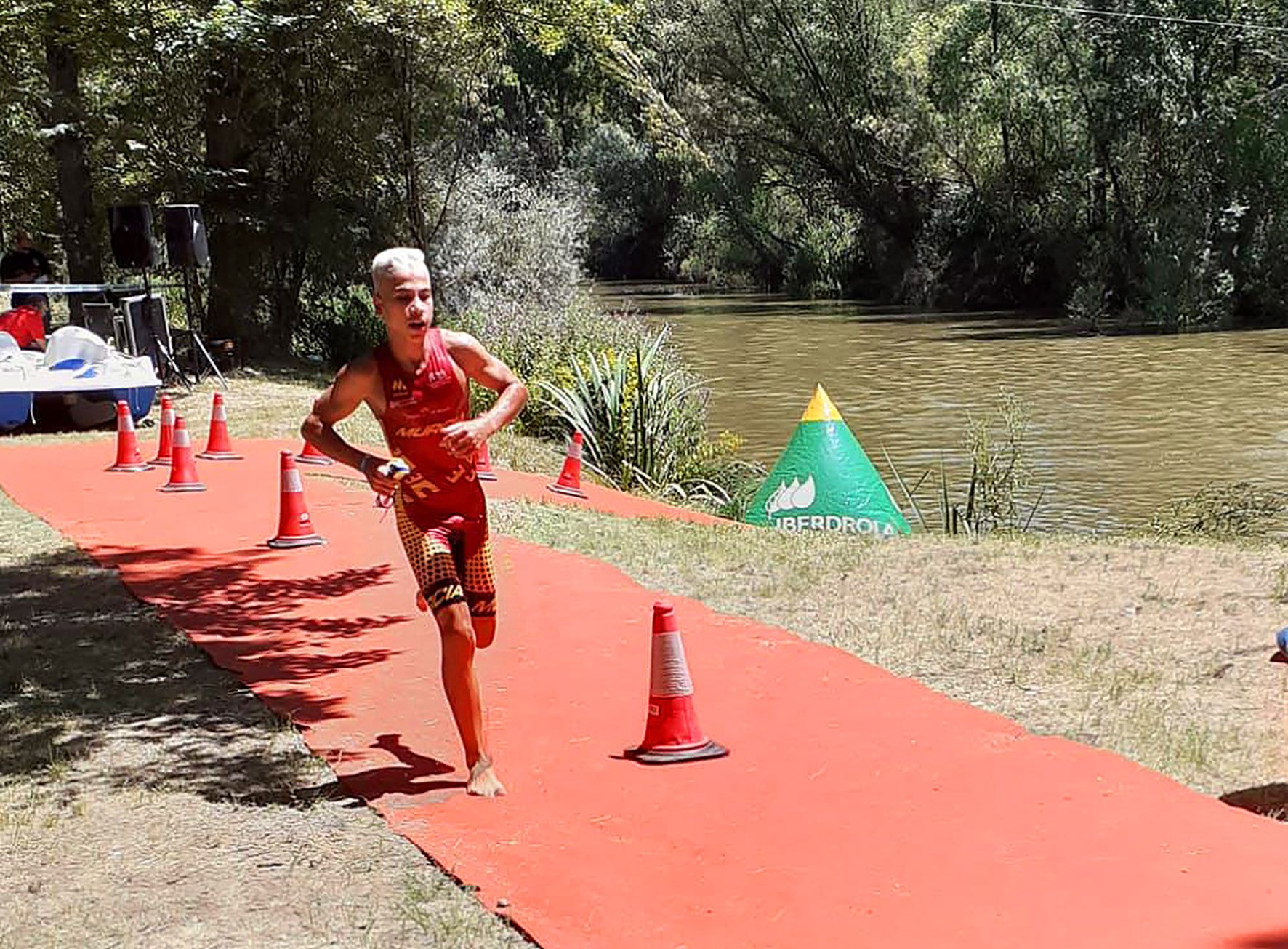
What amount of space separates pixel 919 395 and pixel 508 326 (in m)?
8.78

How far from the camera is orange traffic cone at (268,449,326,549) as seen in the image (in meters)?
9.83

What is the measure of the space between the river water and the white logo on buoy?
2.78 metres

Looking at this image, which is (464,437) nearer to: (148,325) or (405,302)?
(405,302)

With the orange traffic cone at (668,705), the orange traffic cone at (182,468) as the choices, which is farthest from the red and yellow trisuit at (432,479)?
the orange traffic cone at (182,468)

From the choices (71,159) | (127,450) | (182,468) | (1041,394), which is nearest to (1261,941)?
(182,468)

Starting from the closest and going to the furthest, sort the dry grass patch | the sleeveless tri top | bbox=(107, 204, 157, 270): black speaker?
1. the dry grass patch
2. the sleeveless tri top
3. bbox=(107, 204, 157, 270): black speaker

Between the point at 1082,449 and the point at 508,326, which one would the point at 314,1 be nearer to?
the point at 508,326

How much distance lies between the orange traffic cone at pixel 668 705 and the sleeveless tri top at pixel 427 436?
895 mm

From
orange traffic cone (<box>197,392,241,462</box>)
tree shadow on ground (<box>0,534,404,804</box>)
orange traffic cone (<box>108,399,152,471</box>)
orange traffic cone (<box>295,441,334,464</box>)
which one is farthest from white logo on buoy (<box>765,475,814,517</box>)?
orange traffic cone (<box>108,399,152,471</box>)

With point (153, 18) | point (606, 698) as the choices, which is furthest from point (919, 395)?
point (606, 698)

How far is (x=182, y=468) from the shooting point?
477 inches

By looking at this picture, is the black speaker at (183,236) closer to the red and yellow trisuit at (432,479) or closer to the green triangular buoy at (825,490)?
the green triangular buoy at (825,490)

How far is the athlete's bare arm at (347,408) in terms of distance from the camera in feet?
17.3

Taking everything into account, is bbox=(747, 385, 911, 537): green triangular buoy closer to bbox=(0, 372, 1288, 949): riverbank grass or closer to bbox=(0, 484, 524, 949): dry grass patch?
bbox=(0, 372, 1288, 949): riverbank grass
